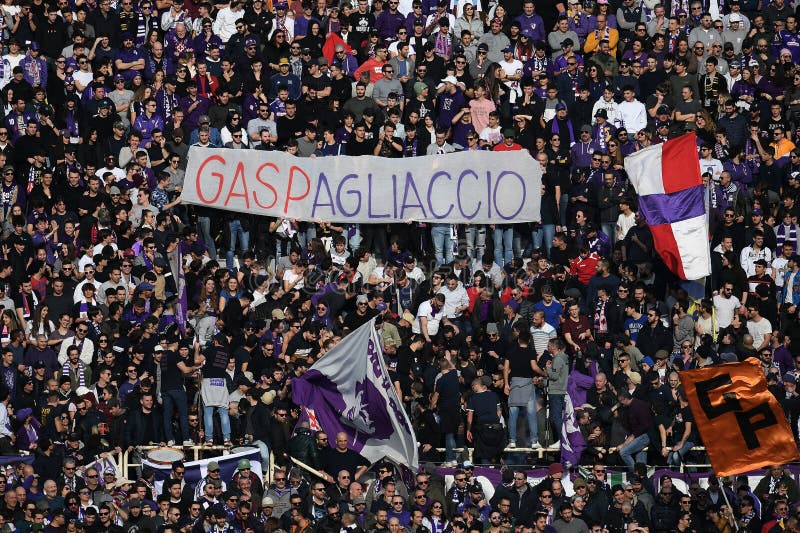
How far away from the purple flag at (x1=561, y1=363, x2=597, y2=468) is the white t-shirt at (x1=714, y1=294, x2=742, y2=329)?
2.51 m

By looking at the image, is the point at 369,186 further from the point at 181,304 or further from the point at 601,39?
the point at 601,39

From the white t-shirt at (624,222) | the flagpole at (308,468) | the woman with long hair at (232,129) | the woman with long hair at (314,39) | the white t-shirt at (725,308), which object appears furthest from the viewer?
the woman with long hair at (314,39)

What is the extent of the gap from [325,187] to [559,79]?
13.0ft

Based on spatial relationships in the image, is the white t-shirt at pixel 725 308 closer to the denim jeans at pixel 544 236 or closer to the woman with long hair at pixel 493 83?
the denim jeans at pixel 544 236

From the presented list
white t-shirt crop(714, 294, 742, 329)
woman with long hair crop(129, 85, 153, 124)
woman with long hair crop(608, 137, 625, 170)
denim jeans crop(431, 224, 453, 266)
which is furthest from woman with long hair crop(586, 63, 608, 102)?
woman with long hair crop(129, 85, 153, 124)

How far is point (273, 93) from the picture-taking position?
3078cm

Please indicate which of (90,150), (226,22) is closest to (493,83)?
(226,22)

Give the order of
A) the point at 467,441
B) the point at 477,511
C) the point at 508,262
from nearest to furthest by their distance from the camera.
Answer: the point at 477,511, the point at 467,441, the point at 508,262

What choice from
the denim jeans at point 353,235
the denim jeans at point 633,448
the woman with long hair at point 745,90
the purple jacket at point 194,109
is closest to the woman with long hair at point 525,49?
the woman with long hair at point 745,90

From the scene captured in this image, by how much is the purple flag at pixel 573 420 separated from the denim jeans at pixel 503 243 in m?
3.52

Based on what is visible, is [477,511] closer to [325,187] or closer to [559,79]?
[325,187]

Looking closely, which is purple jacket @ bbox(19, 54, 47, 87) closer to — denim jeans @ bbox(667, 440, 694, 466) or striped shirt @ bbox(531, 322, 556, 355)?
striped shirt @ bbox(531, 322, 556, 355)

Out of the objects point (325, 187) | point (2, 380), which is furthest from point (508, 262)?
point (2, 380)

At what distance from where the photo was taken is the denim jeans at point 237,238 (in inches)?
1148
